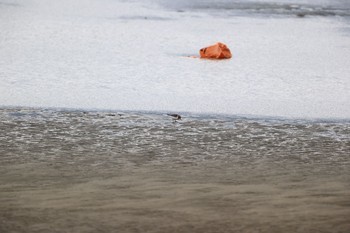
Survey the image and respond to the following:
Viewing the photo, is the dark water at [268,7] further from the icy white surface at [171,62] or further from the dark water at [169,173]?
the dark water at [169,173]

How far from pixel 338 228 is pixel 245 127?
270 centimetres

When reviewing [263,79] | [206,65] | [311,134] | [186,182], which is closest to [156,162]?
[186,182]

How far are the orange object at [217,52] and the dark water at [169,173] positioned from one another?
413 cm

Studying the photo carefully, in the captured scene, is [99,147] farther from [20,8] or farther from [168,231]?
[20,8]

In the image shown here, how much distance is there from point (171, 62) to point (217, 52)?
3.01ft

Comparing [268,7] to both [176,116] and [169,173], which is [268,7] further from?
[169,173]

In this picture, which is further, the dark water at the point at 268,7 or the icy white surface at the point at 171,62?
the dark water at the point at 268,7

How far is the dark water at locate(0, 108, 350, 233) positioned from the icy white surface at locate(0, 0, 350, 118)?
744 millimetres

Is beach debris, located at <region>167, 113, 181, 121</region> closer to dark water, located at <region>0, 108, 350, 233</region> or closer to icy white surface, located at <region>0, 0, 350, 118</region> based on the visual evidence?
dark water, located at <region>0, 108, 350, 233</region>

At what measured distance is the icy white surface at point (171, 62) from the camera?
853 cm

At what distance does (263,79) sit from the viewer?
10.1 metres

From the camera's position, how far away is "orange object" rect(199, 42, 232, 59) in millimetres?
11844

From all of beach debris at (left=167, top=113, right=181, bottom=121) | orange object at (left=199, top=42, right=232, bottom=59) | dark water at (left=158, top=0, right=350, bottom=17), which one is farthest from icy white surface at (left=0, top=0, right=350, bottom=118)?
dark water at (left=158, top=0, right=350, bottom=17)

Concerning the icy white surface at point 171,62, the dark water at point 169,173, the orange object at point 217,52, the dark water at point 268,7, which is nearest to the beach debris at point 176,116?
the dark water at point 169,173
